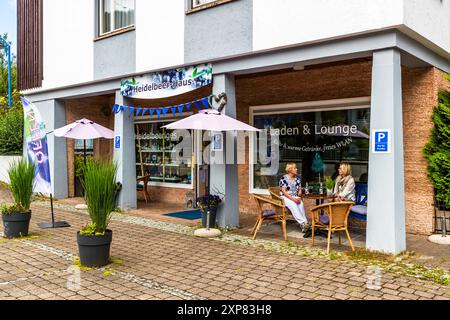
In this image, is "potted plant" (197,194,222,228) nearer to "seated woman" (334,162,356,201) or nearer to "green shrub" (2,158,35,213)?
"seated woman" (334,162,356,201)

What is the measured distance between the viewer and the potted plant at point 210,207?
8305 mm

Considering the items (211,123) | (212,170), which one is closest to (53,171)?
(212,170)

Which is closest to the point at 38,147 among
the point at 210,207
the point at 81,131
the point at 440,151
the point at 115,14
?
the point at 81,131

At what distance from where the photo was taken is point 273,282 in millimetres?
5184

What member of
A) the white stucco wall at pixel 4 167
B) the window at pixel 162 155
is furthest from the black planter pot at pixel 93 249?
the white stucco wall at pixel 4 167

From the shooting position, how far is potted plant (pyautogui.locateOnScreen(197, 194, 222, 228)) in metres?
8.30

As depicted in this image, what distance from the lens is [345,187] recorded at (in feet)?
24.9

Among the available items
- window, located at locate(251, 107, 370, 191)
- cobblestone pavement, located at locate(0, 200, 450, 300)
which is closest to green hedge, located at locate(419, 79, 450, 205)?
window, located at locate(251, 107, 370, 191)

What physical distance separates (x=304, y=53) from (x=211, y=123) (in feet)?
6.55

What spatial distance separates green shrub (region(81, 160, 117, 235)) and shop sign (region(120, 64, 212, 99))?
3692mm

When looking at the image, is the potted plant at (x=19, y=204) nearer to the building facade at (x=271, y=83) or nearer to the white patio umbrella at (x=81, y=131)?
the building facade at (x=271, y=83)

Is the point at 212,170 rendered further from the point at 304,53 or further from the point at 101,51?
the point at 101,51

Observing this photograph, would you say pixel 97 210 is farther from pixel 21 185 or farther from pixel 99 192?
pixel 21 185

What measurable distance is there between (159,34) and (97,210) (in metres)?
5.41
